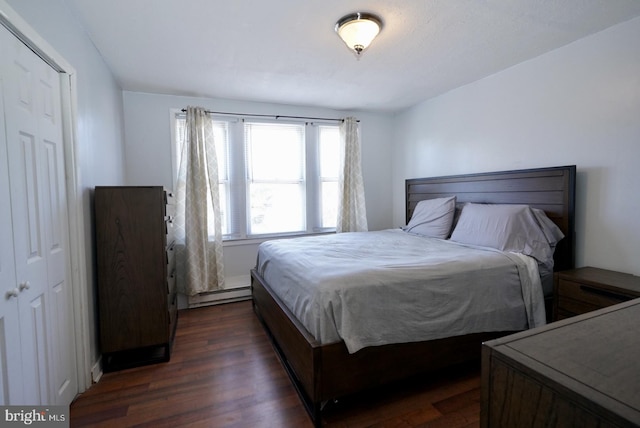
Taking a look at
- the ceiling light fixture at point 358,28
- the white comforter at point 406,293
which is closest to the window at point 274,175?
the white comforter at point 406,293

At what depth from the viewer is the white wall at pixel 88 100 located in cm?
160

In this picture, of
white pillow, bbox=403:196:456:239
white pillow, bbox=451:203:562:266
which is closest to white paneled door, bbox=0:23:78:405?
white pillow, bbox=451:203:562:266

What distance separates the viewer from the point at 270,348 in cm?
254

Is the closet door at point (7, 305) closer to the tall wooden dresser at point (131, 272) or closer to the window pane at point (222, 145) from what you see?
the tall wooden dresser at point (131, 272)

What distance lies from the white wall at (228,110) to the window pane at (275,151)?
225mm

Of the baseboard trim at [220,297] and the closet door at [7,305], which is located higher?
the closet door at [7,305]

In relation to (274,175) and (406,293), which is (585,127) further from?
(274,175)

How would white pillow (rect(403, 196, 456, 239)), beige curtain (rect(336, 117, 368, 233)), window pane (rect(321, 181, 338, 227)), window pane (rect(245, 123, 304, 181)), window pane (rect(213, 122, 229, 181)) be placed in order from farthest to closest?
window pane (rect(321, 181, 338, 227)), beige curtain (rect(336, 117, 368, 233)), window pane (rect(245, 123, 304, 181)), window pane (rect(213, 122, 229, 181)), white pillow (rect(403, 196, 456, 239))

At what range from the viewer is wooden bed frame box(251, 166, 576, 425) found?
1.63 meters

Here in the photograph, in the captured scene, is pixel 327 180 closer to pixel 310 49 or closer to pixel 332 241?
pixel 332 241

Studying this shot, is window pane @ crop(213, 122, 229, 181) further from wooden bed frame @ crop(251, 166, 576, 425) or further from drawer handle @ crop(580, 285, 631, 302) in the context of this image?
drawer handle @ crop(580, 285, 631, 302)

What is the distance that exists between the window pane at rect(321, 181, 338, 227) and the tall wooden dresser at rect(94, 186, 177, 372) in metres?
2.35

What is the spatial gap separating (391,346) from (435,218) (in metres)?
1.89

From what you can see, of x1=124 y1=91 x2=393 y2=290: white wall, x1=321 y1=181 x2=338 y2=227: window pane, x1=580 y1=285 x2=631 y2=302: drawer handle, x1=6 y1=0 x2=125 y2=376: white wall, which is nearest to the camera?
x1=6 y1=0 x2=125 y2=376: white wall
